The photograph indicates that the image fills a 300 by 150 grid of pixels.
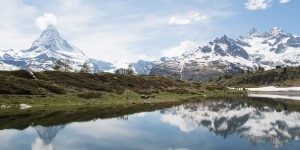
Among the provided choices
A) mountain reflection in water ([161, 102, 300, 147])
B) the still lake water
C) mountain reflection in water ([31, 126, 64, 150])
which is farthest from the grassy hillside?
mountain reflection in water ([31, 126, 64, 150])

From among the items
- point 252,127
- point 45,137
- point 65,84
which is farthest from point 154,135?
point 65,84

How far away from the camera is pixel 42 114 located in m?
79.3

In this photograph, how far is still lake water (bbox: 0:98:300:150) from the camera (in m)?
48.0

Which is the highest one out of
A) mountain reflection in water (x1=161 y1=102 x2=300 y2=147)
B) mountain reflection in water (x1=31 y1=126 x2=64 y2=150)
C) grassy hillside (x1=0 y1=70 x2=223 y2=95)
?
grassy hillside (x1=0 y1=70 x2=223 y2=95)

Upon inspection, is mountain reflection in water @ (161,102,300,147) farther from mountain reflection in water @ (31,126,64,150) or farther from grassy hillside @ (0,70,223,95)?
grassy hillside @ (0,70,223,95)

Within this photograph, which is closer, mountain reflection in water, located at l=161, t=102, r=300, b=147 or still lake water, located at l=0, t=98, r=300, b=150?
still lake water, located at l=0, t=98, r=300, b=150

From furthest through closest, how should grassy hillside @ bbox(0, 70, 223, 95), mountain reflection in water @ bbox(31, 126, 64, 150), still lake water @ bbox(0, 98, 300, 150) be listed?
grassy hillside @ bbox(0, 70, 223, 95) → still lake water @ bbox(0, 98, 300, 150) → mountain reflection in water @ bbox(31, 126, 64, 150)

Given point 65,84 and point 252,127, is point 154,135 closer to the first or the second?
point 252,127

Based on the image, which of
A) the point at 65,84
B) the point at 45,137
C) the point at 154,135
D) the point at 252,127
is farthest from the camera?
the point at 65,84

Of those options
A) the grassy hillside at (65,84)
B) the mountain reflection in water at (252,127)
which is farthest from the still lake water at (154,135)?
the grassy hillside at (65,84)

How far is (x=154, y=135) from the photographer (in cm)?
5844

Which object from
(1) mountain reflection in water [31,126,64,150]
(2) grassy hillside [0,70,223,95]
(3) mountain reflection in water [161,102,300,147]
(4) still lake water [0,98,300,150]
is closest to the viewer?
(1) mountain reflection in water [31,126,64,150]

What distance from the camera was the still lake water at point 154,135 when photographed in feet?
157

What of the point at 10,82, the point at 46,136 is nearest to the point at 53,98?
the point at 10,82
